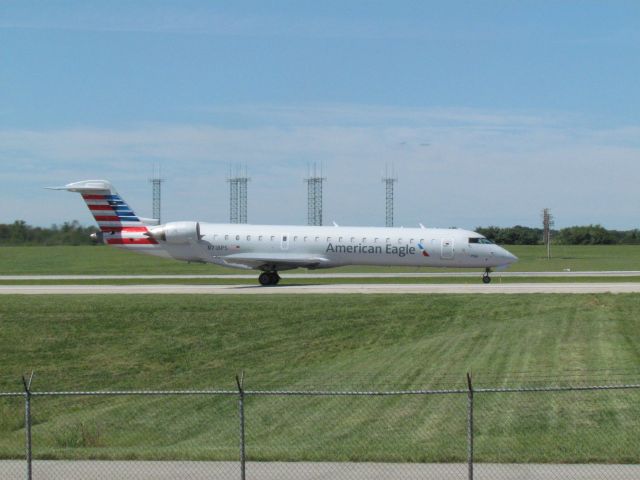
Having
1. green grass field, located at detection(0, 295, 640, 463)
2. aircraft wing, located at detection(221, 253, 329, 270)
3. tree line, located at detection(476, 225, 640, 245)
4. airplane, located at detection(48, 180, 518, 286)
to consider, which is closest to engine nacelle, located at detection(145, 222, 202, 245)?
airplane, located at detection(48, 180, 518, 286)

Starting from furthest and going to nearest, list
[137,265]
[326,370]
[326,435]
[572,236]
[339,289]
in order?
1. [572,236]
2. [137,265]
3. [339,289]
4. [326,370]
5. [326,435]

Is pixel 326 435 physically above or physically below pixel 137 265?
below

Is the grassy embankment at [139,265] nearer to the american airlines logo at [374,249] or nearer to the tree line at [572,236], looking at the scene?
the american airlines logo at [374,249]

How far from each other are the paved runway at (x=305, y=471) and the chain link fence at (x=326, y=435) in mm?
17

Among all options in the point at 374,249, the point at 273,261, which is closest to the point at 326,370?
the point at 273,261

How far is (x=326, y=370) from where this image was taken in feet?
76.8

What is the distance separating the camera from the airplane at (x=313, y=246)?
46750 millimetres

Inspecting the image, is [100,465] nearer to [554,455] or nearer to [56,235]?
[554,455]

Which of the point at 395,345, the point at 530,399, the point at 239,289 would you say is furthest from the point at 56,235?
the point at 530,399

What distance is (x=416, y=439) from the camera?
15.0 m

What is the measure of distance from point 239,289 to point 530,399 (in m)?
27.4

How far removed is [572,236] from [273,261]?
386 ft

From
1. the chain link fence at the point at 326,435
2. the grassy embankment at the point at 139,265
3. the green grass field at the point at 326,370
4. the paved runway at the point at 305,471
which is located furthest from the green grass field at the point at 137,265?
the paved runway at the point at 305,471

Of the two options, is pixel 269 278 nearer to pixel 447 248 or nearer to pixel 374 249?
pixel 374 249
